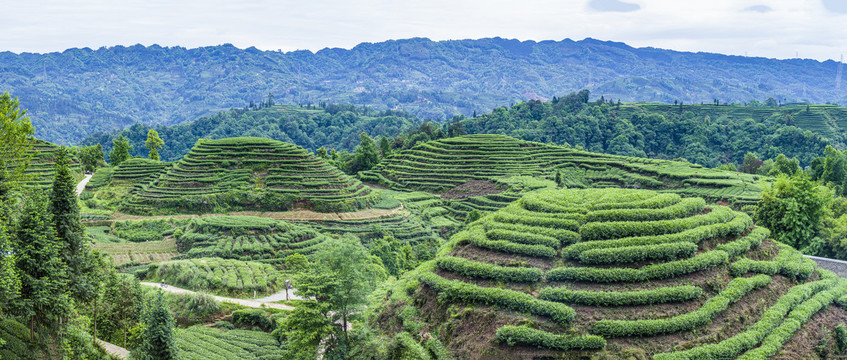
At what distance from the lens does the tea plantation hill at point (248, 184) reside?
58344mm

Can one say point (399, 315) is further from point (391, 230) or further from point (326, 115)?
point (326, 115)

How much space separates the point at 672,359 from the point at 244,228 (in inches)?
1463

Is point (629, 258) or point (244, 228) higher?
point (629, 258)

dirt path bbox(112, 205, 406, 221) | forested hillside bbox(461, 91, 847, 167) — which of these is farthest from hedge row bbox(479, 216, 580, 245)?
forested hillside bbox(461, 91, 847, 167)

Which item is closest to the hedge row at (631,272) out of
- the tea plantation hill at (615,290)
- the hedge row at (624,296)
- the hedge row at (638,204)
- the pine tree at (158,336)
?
the tea plantation hill at (615,290)

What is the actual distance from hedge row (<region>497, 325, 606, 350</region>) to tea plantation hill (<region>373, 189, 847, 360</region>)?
30 millimetres

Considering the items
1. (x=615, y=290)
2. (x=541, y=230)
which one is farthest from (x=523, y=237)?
(x=615, y=290)

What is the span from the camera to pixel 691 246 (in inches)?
808

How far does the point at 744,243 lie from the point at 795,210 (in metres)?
19.6

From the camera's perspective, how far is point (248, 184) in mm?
61094

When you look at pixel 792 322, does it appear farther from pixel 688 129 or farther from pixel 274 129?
pixel 274 129

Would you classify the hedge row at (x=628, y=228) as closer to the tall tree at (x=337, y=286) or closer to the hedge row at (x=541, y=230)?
the hedge row at (x=541, y=230)

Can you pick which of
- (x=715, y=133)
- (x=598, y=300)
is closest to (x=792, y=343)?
(x=598, y=300)

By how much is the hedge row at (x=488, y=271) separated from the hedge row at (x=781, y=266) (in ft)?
23.5
